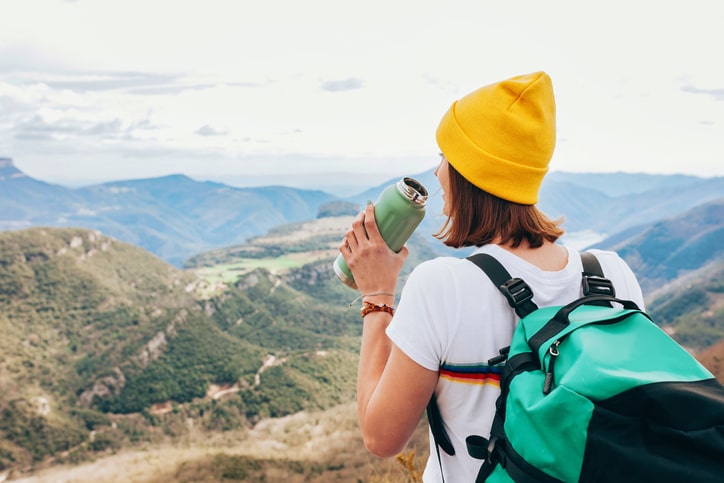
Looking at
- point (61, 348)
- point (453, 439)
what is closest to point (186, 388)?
point (61, 348)

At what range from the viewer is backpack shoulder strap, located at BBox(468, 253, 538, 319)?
144 cm

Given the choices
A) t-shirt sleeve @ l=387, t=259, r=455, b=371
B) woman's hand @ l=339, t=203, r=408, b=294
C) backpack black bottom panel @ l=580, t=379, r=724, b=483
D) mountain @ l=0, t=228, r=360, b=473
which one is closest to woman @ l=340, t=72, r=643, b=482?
t-shirt sleeve @ l=387, t=259, r=455, b=371

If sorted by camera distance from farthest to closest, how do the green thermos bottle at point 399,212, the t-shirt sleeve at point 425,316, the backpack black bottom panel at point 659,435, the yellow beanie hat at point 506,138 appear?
the green thermos bottle at point 399,212 < the yellow beanie hat at point 506,138 < the t-shirt sleeve at point 425,316 < the backpack black bottom panel at point 659,435

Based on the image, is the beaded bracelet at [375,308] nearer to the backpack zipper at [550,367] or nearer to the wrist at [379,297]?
the wrist at [379,297]

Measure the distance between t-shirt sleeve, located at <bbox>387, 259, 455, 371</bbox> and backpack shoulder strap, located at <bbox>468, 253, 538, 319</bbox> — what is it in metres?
0.13

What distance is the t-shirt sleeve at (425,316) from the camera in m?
1.43

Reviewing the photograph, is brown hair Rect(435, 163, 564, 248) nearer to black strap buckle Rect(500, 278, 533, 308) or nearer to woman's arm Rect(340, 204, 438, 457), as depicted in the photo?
black strap buckle Rect(500, 278, 533, 308)

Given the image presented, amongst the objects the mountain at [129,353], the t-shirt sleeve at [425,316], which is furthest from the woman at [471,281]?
the mountain at [129,353]

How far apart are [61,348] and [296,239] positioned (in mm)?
111615

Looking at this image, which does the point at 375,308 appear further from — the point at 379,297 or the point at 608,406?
the point at 608,406

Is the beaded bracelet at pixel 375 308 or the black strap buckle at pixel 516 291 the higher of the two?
the black strap buckle at pixel 516 291

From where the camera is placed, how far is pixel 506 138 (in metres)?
1.56

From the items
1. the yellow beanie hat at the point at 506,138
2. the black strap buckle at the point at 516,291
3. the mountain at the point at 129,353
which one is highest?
the yellow beanie hat at the point at 506,138

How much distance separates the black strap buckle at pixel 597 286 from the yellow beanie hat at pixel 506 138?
31cm
